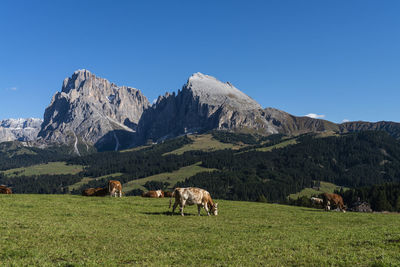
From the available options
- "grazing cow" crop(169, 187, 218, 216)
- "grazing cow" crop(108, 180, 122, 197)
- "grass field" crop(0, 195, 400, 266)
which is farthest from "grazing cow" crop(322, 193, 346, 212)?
"grazing cow" crop(108, 180, 122, 197)

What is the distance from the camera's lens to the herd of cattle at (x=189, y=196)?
30016 millimetres

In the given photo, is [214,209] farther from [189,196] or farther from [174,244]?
[174,244]

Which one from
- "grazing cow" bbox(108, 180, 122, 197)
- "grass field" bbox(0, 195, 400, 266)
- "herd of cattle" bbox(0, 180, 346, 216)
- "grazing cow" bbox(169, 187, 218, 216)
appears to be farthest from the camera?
"grazing cow" bbox(108, 180, 122, 197)

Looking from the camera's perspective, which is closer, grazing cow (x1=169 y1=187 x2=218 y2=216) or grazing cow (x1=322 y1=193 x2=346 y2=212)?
grazing cow (x1=169 y1=187 x2=218 y2=216)

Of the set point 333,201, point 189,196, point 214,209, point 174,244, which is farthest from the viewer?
point 333,201

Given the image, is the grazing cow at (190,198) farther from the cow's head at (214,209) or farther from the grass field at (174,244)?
the grass field at (174,244)

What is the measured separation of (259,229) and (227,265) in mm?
10123

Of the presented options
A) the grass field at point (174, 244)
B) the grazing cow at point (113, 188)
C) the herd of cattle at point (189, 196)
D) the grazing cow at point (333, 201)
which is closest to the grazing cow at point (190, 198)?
the herd of cattle at point (189, 196)

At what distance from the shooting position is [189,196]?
98.4ft

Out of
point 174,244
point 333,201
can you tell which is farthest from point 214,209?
point 333,201

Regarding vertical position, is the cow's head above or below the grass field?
above

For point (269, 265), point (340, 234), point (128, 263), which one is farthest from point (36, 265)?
point (340, 234)

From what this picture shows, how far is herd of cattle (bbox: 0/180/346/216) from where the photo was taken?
30016 mm

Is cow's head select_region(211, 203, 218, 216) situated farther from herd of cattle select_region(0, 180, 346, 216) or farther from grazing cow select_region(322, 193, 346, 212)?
grazing cow select_region(322, 193, 346, 212)
